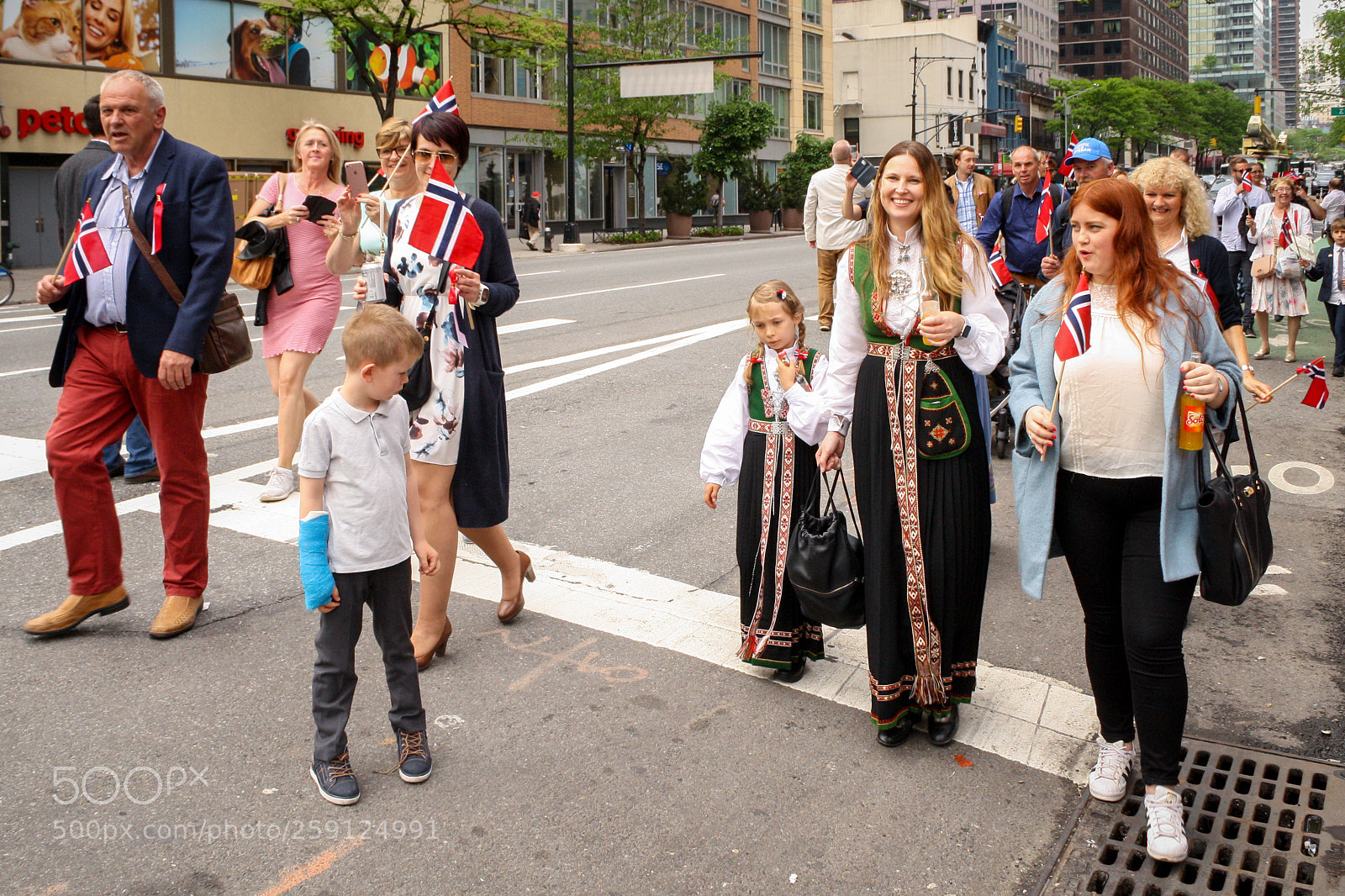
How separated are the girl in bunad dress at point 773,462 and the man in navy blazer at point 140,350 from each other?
215 cm

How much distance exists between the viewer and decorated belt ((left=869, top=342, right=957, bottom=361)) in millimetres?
3736

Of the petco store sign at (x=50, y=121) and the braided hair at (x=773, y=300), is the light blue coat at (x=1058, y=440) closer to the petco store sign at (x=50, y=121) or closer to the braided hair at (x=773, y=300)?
the braided hair at (x=773, y=300)

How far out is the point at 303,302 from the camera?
7.04 meters

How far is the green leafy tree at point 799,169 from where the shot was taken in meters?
55.0

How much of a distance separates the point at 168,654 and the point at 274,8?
104 feet

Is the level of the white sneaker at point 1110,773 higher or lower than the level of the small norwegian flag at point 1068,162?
lower

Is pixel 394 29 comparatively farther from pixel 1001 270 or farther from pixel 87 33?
pixel 1001 270

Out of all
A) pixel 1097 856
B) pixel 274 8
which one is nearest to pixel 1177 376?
pixel 1097 856

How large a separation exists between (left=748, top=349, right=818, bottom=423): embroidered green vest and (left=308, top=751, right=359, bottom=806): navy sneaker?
1820mm

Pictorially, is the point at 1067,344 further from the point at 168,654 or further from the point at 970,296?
the point at 168,654

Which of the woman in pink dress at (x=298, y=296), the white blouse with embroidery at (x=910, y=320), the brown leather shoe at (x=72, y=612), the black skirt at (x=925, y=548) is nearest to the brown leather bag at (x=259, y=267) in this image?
the woman in pink dress at (x=298, y=296)

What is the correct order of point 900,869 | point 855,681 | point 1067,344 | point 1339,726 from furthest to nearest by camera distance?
point 855,681, point 1339,726, point 1067,344, point 900,869

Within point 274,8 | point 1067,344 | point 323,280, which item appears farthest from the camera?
point 274,8

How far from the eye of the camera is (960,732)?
155 inches
